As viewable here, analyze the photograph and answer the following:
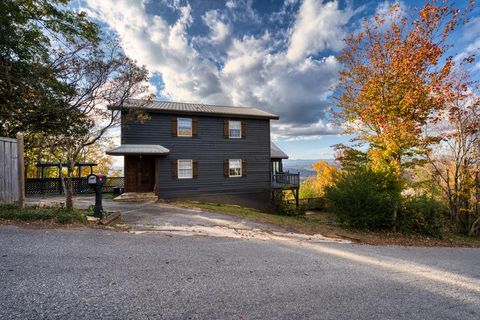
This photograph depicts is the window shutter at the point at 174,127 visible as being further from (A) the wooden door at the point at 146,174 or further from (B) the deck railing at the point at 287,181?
(B) the deck railing at the point at 287,181

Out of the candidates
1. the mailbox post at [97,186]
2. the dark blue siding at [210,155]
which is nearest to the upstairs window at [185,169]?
the dark blue siding at [210,155]

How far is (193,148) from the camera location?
13.2 metres

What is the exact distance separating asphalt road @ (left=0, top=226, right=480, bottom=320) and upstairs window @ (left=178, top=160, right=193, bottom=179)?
322 inches

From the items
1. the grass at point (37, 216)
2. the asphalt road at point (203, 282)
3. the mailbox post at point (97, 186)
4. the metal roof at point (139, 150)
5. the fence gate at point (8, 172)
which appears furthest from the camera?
the metal roof at point (139, 150)

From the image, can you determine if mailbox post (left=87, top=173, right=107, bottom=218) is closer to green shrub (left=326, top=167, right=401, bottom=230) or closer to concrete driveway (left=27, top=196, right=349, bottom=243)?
concrete driveway (left=27, top=196, right=349, bottom=243)

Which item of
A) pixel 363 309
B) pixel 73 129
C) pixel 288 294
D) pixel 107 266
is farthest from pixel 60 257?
pixel 73 129

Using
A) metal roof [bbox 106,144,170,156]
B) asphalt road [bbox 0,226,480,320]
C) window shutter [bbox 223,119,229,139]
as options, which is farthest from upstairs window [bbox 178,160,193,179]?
asphalt road [bbox 0,226,480,320]

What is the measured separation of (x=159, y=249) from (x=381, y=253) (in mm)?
5851

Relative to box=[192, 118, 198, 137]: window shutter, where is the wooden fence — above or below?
below

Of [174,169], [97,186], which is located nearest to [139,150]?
[174,169]

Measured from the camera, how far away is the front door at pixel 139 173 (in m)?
12.3

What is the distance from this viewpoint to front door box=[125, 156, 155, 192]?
40.2 feet

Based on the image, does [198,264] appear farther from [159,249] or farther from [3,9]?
[3,9]

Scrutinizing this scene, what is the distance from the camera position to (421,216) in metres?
8.83
